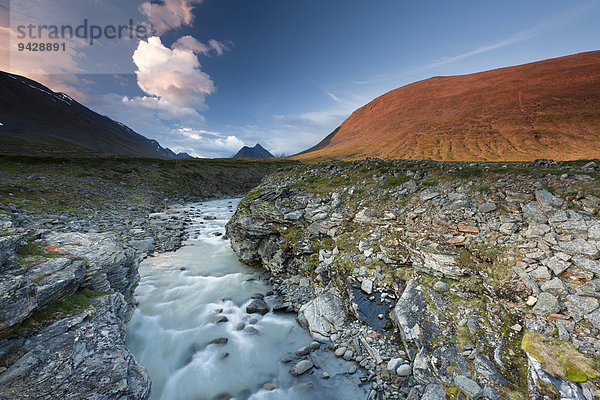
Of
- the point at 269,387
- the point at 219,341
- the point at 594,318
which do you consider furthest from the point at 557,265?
the point at 219,341

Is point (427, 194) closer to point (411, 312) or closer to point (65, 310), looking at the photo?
point (411, 312)

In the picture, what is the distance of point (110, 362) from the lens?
5.68 m

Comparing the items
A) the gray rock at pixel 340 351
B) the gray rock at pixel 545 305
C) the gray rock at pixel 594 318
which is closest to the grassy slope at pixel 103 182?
the gray rock at pixel 340 351

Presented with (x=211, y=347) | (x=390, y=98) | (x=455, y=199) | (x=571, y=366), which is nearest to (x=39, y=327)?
(x=211, y=347)

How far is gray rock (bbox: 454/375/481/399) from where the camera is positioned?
223 inches

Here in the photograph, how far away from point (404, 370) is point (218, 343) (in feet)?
24.8

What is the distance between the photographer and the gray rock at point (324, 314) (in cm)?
911

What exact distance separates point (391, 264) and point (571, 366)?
550 cm

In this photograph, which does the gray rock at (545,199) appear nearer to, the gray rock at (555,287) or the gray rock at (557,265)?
the gray rock at (557,265)

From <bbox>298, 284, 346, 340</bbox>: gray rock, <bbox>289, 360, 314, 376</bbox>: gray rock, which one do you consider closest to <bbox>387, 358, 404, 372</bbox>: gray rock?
<bbox>298, 284, 346, 340</bbox>: gray rock

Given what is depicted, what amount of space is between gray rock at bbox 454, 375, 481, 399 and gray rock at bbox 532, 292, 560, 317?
9.39 ft

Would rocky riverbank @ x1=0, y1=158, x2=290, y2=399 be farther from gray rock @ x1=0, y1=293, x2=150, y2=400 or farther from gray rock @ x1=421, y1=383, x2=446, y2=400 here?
gray rock @ x1=421, y1=383, x2=446, y2=400

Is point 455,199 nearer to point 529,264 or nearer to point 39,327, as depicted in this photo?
point 529,264

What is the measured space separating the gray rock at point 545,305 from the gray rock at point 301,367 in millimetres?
7409
